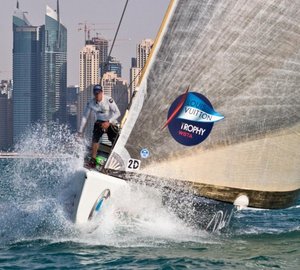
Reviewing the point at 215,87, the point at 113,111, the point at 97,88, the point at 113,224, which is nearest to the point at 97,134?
the point at 113,111

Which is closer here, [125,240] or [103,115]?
[125,240]

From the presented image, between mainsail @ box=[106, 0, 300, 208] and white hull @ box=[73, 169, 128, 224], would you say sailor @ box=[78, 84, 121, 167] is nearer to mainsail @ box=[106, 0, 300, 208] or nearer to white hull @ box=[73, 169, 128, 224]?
mainsail @ box=[106, 0, 300, 208]

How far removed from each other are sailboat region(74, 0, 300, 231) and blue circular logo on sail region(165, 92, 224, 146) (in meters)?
0.02

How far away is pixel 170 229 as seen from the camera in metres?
14.0

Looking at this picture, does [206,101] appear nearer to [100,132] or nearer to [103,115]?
[103,115]

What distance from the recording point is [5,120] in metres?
177

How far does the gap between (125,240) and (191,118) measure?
2.25 m

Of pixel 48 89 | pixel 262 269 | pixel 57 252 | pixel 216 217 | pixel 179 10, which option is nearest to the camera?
pixel 262 269

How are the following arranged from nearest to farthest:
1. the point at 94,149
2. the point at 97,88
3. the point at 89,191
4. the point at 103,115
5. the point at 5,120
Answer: the point at 89,191 < the point at 97,88 < the point at 94,149 < the point at 103,115 < the point at 5,120

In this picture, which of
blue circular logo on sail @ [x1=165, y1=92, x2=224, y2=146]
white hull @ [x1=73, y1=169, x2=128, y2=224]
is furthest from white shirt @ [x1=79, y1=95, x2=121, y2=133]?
white hull @ [x1=73, y1=169, x2=128, y2=224]

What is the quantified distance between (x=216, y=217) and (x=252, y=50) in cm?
294

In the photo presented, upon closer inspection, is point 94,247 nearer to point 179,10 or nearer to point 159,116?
point 159,116

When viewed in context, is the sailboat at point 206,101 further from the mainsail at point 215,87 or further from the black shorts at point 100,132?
the black shorts at point 100,132

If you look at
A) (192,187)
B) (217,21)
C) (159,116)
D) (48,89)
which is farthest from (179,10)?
(48,89)
